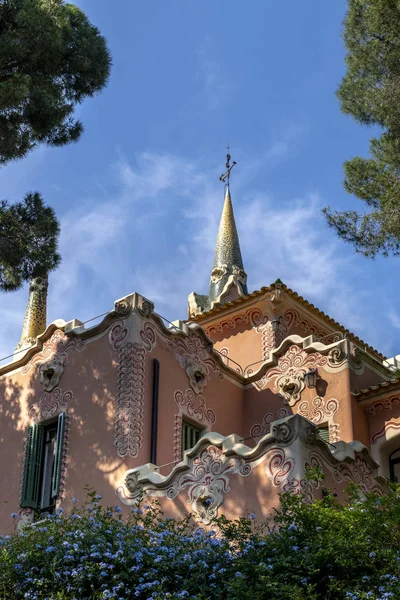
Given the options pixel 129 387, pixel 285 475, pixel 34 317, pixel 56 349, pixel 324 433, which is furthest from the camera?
pixel 34 317

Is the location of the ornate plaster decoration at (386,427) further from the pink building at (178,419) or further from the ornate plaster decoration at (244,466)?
the ornate plaster decoration at (244,466)

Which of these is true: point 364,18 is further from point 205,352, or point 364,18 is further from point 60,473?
point 60,473

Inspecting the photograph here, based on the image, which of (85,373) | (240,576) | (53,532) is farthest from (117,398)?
(240,576)

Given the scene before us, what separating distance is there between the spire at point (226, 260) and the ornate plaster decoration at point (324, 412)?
7525 mm

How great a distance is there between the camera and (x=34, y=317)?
2864 centimetres

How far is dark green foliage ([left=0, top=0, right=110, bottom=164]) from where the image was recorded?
15453 mm

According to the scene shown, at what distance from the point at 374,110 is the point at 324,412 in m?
5.20

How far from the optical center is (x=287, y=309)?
64.8 ft

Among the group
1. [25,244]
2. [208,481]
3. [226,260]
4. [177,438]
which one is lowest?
[208,481]

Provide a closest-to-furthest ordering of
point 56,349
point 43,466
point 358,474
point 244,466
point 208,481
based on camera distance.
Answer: point 244,466
point 208,481
point 358,474
point 43,466
point 56,349

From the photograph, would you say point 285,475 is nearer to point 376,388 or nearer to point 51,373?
point 376,388

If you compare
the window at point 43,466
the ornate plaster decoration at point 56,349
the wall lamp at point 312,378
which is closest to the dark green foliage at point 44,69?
the ornate plaster decoration at point 56,349

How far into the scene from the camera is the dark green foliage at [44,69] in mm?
15453

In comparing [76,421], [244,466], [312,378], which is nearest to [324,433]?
[312,378]
